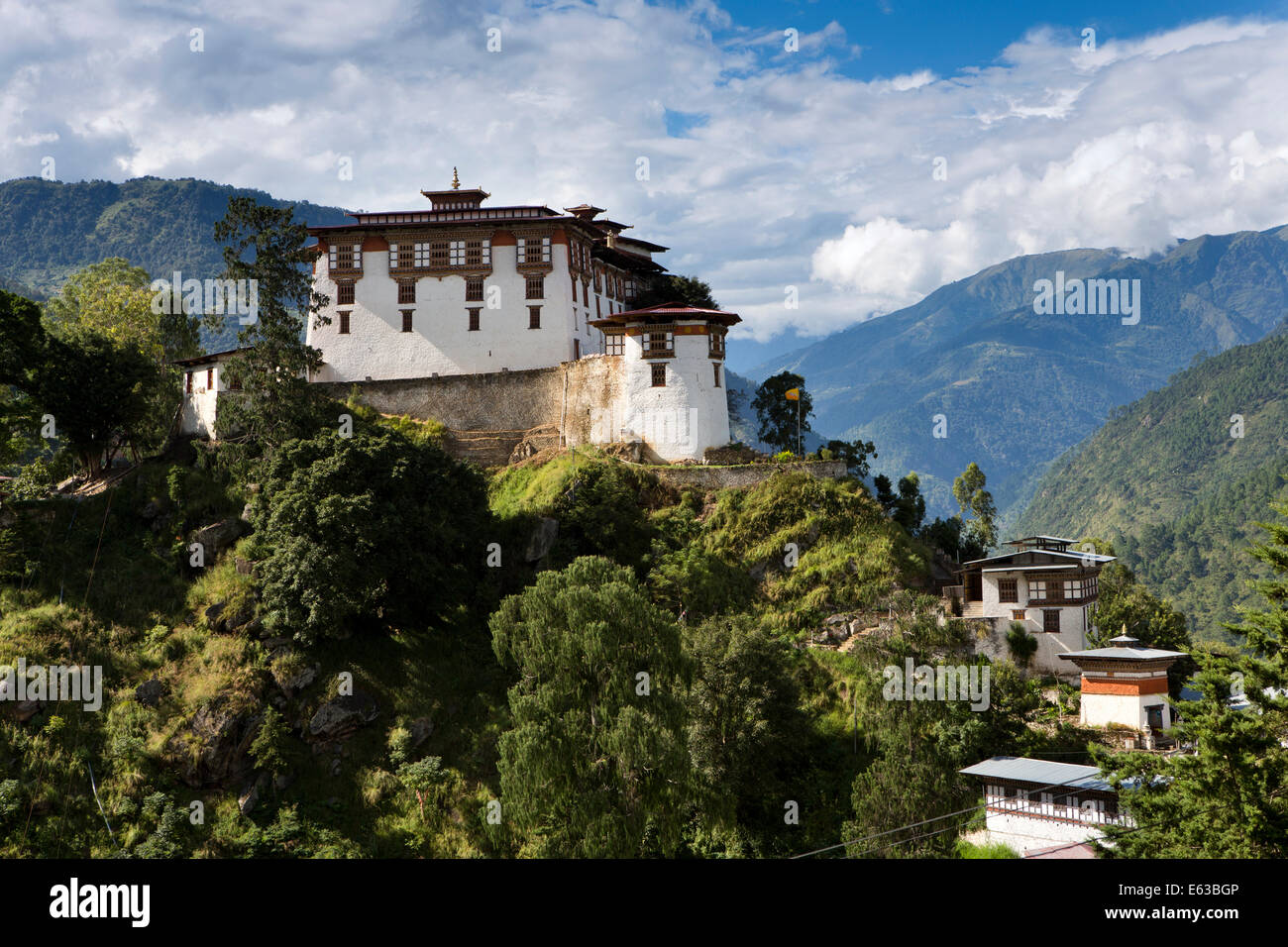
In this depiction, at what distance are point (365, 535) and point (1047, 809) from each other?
1063 inches

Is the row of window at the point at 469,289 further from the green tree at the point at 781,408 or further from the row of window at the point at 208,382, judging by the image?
the green tree at the point at 781,408

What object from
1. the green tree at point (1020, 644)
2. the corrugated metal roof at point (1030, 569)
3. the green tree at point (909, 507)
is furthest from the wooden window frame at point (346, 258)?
the green tree at point (1020, 644)

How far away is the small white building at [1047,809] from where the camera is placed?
36.7 meters

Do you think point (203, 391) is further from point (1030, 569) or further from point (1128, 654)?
point (1128, 654)

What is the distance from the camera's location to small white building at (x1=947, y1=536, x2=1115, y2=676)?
47250 mm

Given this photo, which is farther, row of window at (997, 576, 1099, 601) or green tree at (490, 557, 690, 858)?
row of window at (997, 576, 1099, 601)

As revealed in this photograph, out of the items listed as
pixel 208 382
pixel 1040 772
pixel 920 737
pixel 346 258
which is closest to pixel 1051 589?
pixel 920 737

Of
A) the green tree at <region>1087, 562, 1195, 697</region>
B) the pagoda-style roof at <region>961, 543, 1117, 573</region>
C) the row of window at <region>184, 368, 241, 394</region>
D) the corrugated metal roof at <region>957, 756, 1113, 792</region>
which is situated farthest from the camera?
the row of window at <region>184, 368, 241, 394</region>

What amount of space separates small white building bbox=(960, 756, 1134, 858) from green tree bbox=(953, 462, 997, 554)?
80.7 feet

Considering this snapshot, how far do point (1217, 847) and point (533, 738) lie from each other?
18.9 m

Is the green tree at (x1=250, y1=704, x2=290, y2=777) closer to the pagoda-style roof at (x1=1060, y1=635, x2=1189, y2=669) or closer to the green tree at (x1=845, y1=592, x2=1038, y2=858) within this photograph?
the green tree at (x1=845, y1=592, x2=1038, y2=858)

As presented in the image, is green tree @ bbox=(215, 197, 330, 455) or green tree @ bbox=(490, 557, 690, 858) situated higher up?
green tree @ bbox=(215, 197, 330, 455)

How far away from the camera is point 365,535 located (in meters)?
46.2

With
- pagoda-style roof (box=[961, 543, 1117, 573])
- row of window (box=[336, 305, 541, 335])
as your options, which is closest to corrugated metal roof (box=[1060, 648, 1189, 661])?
pagoda-style roof (box=[961, 543, 1117, 573])
